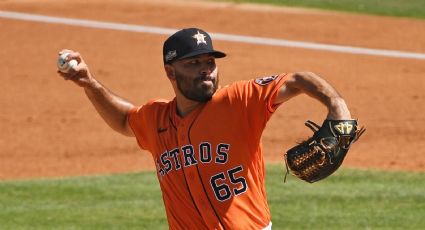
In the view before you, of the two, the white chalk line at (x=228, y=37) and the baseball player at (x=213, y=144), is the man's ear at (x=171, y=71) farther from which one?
the white chalk line at (x=228, y=37)

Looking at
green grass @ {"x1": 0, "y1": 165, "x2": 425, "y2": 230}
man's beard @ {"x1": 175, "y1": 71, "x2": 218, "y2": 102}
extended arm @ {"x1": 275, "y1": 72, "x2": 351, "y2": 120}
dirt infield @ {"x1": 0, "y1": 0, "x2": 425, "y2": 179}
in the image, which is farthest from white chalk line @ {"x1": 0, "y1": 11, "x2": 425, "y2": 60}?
extended arm @ {"x1": 275, "y1": 72, "x2": 351, "y2": 120}

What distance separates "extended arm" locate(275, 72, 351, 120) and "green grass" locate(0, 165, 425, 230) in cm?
412

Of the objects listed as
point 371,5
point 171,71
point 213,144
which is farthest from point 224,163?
point 371,5

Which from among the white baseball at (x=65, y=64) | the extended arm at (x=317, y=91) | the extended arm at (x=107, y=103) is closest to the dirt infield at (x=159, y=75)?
the extended arm at (x=107, y=103)

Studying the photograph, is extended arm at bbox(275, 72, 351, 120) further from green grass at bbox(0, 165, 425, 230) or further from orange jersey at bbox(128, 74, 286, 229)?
green grass at bbox(0, 165, 425, 230)

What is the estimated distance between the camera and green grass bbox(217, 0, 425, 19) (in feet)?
62.3

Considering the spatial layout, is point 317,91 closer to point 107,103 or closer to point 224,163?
point 224,163

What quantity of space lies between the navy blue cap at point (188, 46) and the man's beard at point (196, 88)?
0.12 metres

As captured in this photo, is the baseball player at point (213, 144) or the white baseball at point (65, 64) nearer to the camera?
the baseball player at point (213, 144)

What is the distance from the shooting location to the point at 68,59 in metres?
6.74

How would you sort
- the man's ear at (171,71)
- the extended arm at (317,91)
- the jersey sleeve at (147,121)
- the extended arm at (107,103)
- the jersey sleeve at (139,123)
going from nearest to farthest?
the extended arm at (317,91)
the man's ear at (171,71)
the jersey sleeve at (147,121)
the jersey sleeve at (139,123)
the extended arm at (107,103)

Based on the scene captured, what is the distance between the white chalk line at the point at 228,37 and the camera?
1675cm

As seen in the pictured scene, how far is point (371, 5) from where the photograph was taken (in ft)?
63.6

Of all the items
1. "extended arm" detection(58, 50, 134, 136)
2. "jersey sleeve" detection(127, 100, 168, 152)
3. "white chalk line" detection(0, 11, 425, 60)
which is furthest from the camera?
"white chalk line" detection(0, 11, 425, 60)
